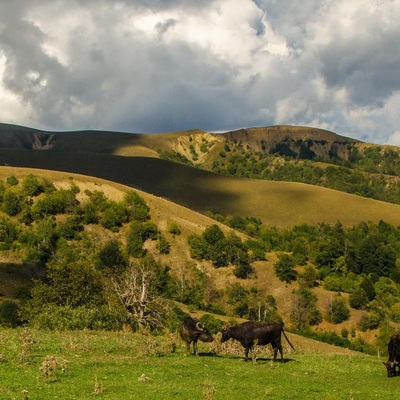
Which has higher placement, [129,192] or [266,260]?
[129,192]

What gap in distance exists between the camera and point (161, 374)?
67.9 ft

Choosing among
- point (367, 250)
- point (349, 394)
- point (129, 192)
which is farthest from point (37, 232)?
point (349, 394)

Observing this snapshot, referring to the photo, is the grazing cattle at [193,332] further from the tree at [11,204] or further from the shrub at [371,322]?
the tree at [11,204]

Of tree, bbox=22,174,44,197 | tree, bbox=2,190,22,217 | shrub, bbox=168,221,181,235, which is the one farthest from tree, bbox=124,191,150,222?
tree, bbox=2,190,22,217

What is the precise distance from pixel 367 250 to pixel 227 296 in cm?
4597

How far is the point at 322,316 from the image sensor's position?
335 ft

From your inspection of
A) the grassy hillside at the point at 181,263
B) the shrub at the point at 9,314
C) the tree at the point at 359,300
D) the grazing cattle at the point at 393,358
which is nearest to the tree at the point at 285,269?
the grassy hillside at the point at 181,263

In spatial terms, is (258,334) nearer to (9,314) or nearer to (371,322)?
(9,314)

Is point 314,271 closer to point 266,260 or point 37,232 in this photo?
point 266,260

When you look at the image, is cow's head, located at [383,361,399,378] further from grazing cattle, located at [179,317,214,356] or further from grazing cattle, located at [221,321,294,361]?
grazing cattle, located at [179,317,214,356]

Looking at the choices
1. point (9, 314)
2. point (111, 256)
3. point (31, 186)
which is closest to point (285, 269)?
point (111, 256)

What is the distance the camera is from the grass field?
17.6 meters

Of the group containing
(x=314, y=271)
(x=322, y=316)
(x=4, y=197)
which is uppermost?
(x=4, y=197)

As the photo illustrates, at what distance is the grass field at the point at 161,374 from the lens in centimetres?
1761
